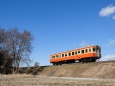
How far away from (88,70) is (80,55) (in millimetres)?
7229

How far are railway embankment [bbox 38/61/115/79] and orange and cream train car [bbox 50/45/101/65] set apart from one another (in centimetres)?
230

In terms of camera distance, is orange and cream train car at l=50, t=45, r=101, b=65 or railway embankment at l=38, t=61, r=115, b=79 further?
→ orange and cream train car at l=50, t=45, r=101, b=65

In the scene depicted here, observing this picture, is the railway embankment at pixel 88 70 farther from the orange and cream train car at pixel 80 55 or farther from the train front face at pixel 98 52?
the train front face at pixel 98 52

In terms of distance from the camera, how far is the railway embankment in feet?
116

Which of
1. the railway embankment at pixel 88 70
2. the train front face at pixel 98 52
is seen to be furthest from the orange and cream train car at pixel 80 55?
the railway embankment at pixel 88 70

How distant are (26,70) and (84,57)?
18997 millimetres

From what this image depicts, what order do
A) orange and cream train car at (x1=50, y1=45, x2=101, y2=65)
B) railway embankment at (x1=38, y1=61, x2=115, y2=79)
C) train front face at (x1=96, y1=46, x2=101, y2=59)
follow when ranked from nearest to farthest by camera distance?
1. railway embankment at (x1=38, y1=61, x2=115, y2=79)
2. orange and cream train car at (x1=50, y1=45, x2=101, y2=65)
3. train front face at (x1=96, y1=46, x2=101, y2=59)

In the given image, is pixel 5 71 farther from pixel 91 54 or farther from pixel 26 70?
pixel 91 54

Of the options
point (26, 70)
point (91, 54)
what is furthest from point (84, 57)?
point (26, 70)

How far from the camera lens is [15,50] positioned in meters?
57.8

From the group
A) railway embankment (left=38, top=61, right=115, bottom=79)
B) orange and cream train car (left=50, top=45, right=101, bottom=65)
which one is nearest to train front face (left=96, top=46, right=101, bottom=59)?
orange and cream train car (left=50, top=45, right=101, bottom=65)

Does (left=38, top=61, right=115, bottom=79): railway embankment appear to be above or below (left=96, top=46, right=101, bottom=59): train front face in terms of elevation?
below

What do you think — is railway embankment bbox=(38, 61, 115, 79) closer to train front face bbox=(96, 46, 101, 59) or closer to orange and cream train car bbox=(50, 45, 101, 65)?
orange and cream train car bbox=(50, 45, 101, 65)

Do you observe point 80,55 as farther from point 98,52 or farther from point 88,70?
point 88,70
